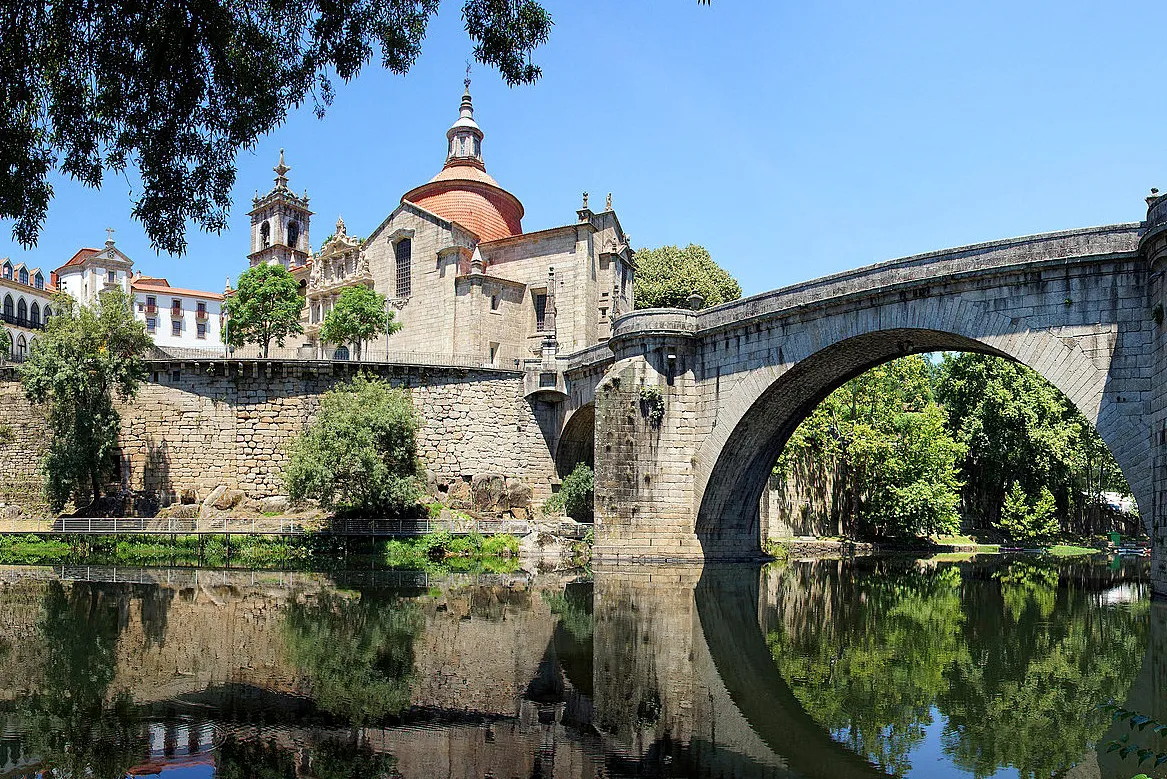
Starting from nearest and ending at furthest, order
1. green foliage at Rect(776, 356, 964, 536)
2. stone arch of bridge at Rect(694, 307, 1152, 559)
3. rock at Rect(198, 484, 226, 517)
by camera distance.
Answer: stone arch of bridge at Rect(694, 307, 1152, 559)
rock at Rect(198, 484, 226, 517)
green foliage at Rect(776, 356, 964, 536)

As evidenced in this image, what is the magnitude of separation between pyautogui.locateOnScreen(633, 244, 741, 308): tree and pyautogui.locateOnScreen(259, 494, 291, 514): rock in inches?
1065

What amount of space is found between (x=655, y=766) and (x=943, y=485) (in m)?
38.2

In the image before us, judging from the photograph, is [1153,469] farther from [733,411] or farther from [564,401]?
[564,401]

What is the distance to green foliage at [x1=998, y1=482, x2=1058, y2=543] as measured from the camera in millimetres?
48688

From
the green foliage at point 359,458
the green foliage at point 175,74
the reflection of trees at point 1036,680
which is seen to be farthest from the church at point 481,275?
the green foliage at point 175,74

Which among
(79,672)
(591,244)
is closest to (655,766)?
(79,672)

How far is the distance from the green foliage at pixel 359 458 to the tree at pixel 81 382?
909cm

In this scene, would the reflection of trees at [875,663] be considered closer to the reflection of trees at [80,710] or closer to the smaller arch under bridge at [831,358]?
the smaller arch under bridge at [831,358]

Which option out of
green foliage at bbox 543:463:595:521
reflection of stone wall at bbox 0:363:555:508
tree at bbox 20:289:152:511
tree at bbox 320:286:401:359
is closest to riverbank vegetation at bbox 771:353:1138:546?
green foliage at bbox 543:463:595:521

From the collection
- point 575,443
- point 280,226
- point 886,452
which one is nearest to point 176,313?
point 280,226

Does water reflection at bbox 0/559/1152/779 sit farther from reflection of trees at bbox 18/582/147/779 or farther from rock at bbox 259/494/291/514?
rock at bbox 259/494/291/514

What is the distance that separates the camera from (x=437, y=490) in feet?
140

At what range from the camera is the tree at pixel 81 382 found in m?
39.0

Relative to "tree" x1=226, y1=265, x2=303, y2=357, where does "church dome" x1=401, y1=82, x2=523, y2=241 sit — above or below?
above
